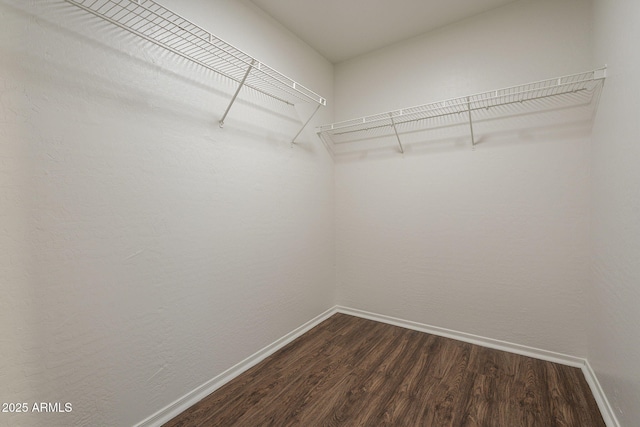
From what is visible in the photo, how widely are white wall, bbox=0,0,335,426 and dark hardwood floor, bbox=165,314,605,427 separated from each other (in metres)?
0.27

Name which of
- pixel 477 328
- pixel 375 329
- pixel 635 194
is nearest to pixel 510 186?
pixel 635 194

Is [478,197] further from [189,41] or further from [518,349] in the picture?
[189,41]

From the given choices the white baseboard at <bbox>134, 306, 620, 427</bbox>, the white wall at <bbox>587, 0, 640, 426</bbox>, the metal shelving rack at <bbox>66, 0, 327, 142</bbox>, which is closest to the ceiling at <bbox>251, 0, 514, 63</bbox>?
the metal shelving rack at <bbox>66, 0, 327, 142</bbox>

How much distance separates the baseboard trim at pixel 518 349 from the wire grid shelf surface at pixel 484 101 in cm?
172

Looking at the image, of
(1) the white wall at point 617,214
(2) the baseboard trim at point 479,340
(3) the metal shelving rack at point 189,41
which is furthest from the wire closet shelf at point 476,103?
(2) the baseboard trim at point 479,340

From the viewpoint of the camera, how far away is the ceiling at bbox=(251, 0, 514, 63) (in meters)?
2.00

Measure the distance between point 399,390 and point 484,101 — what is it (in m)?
2.12

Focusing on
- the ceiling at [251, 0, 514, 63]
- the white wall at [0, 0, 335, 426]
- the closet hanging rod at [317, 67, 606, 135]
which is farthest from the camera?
the ceiling at [251, 0, 514, 63]

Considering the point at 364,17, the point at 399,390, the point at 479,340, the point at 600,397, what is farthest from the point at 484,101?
the point at 399,390

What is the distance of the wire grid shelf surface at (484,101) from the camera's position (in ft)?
5.80

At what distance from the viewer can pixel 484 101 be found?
2092 mm

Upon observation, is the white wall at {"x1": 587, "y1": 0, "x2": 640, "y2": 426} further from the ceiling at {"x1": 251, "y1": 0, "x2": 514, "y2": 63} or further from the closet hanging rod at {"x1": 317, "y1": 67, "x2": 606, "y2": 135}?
the ceiling at {"x1": 251, "y1": 0, "x2": 514, "y2": 63}

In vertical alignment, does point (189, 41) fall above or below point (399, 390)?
above

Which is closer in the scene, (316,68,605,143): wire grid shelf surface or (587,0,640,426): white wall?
(587,0,640,426): white wall
